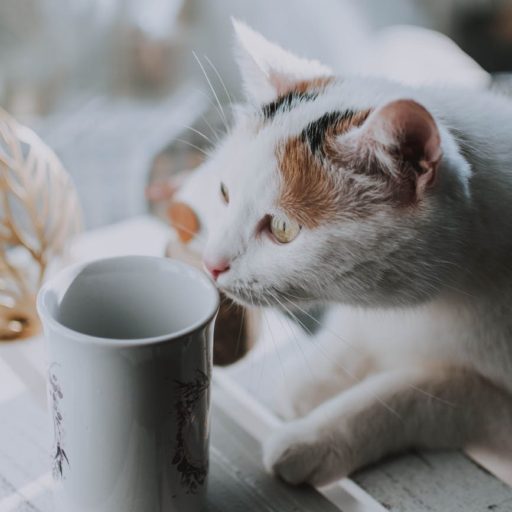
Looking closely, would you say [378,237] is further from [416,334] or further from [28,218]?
[28,218]

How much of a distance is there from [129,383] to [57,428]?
0.25 feet

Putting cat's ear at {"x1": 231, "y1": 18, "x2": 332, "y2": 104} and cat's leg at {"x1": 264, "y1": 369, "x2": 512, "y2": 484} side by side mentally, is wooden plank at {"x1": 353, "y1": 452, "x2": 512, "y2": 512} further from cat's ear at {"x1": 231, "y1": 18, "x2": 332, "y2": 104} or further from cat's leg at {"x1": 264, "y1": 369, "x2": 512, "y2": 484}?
cat's ear at {"x1": 231, "y1": 18, "x2": 332, "y2": 104}

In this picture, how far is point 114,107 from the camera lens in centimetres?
106

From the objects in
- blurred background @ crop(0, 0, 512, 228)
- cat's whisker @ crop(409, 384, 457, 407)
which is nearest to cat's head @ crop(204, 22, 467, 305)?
cat's whisker @ crop(409, 384, 457, 407)

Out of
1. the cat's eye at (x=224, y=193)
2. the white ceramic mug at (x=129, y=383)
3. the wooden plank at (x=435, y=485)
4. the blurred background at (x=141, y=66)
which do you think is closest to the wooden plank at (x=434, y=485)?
the wooden plank at (x=435, y=485)

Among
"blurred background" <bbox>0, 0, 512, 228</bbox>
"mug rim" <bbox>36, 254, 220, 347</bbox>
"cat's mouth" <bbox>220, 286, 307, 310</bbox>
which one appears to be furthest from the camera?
"blurred background" <bbox>0, 0, 512, 228</bbox>

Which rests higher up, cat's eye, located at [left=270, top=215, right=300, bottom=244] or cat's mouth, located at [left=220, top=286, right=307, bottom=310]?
cat's eye, located at [left=270, top=215, right=300, bottom=244]

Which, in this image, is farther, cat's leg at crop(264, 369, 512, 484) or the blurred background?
the blurred background

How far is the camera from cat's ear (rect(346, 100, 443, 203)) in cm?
41

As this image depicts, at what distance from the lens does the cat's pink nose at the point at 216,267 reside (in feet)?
1.68

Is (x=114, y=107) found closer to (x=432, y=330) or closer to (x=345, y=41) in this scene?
(x=345, y=41)

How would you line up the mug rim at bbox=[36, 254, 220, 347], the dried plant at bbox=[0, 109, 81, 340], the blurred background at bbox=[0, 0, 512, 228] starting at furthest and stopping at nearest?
the blurred background at bbox=[0, 0, 512, 228], the dried plant at bbox=[0, 109, 81, 340], the mug rim at bbox=[36, 254, 220, 347]

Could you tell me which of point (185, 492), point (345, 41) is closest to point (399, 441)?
point (185, 492)

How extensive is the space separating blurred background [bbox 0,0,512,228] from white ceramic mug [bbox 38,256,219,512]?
1.24 ft
